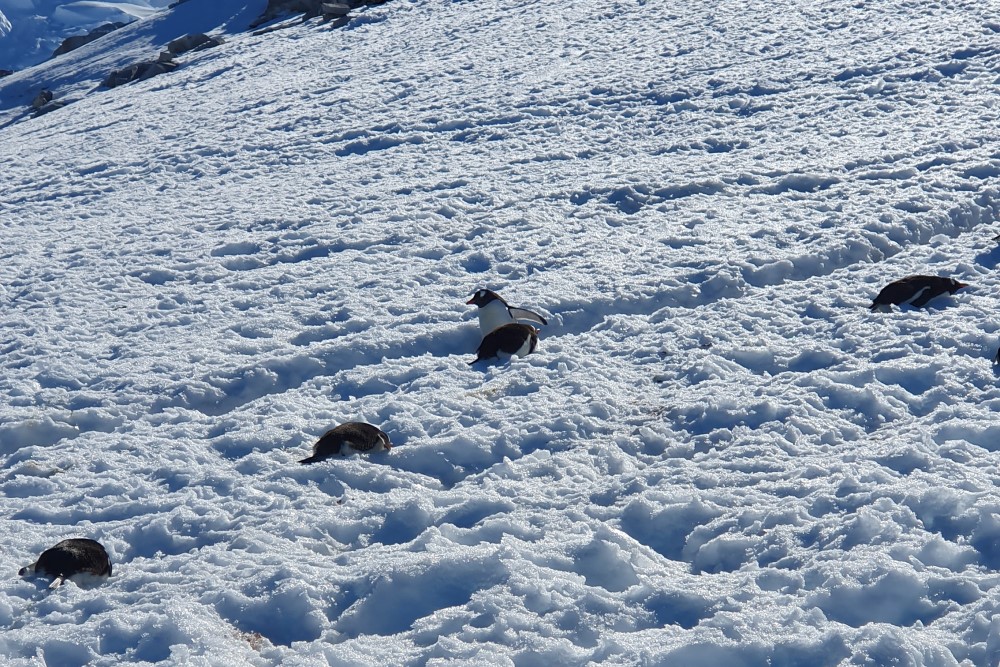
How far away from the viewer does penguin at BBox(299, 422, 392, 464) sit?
591cm

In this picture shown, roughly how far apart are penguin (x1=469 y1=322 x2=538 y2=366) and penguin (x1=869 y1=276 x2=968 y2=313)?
8.41 ft

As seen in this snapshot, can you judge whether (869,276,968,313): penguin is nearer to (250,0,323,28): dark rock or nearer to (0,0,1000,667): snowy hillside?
(0,0,1000,667): snowy hillside

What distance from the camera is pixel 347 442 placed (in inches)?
233

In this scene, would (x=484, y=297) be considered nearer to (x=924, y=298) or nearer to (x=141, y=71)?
(x=924, y=298)

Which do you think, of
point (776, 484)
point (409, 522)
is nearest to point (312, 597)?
point (409, 522)

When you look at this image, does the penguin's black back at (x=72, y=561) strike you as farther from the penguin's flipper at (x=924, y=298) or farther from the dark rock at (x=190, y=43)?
the dark rock at (x=190, y=43)

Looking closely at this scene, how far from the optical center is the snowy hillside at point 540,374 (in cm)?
425

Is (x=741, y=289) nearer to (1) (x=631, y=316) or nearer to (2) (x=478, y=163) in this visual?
(1) (x=631, y=316)

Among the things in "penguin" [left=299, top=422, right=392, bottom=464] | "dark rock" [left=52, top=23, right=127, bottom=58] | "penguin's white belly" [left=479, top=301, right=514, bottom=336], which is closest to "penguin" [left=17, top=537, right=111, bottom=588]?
"penguin" [left=299, top=422, right=392, bottom=464]

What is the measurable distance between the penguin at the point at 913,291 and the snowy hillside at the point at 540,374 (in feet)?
0.72

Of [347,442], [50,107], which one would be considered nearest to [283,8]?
[50,107]

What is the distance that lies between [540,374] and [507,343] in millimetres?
477

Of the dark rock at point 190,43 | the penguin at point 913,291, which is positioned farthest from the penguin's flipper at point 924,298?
the dark rock at point 190,43

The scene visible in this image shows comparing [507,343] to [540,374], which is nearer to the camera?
[540,374]
